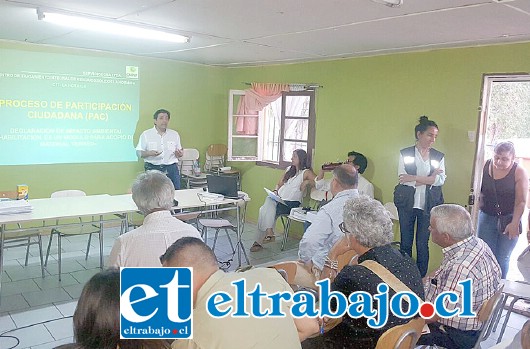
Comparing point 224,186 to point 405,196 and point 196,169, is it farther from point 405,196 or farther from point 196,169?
point 196,169

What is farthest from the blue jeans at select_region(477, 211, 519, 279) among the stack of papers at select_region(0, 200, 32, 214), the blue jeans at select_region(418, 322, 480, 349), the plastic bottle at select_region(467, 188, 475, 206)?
the stack of papers at select_region(0, 200, 32, 214)

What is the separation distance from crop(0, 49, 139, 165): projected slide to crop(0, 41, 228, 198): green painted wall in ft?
0.33

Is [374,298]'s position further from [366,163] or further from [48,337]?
[366,163]

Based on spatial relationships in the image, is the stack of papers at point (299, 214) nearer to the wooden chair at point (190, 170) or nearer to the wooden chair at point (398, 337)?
the wooden chair at point (190, 170)

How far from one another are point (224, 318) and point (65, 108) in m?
5.03

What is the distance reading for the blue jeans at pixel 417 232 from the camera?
15.0 ft

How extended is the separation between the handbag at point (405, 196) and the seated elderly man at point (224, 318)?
3023 millimetres

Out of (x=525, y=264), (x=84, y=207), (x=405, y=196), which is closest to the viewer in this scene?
(x=525, y=264)

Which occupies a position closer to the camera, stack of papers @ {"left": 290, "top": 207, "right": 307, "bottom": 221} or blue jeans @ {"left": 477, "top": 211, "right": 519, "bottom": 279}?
blue jeans @ {"left": 477, "top": 211, "right": 519, "bottom": 279}

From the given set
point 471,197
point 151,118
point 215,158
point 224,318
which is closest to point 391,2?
point 224,318

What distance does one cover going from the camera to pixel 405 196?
14.9 feet

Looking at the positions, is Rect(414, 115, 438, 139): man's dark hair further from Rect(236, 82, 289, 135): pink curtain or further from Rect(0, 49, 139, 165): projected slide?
Rect(0, 49, 139, 165): projected slide

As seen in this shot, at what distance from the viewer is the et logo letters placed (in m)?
1.34
